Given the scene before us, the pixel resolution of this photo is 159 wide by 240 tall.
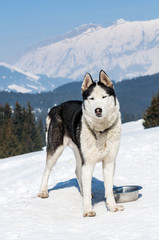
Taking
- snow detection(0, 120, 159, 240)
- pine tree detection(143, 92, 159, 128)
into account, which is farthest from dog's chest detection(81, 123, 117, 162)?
pine tree detection(143, 92, 159, 128)

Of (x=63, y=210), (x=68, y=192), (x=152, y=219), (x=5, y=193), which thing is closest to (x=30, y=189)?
(x=5, y=193)

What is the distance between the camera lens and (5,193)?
10133 millimetres

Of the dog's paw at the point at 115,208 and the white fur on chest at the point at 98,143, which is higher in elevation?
the white fur on chest at the point at 98,143

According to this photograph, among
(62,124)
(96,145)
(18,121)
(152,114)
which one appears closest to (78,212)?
(96,145)

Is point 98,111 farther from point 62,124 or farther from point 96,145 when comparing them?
point 62,124

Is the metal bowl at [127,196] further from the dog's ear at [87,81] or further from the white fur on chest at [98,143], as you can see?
the dog's ear at [87,81]

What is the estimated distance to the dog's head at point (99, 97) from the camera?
5.62 metres

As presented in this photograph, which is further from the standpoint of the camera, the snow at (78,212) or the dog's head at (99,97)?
the dog's head at (99,97)

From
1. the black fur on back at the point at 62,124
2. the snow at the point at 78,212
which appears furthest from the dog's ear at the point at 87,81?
the snow at the point at 78,212

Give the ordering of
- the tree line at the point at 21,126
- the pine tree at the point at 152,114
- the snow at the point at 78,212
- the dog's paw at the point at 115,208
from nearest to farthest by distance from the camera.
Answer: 1. the snow at the point at 78,212
2. the dog's paw at the point at 115,208
3. the pine tree at the point at 152,114
4. the tree line at the point at 21,126

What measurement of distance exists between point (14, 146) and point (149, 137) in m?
48.6

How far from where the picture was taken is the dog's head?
5625 mm

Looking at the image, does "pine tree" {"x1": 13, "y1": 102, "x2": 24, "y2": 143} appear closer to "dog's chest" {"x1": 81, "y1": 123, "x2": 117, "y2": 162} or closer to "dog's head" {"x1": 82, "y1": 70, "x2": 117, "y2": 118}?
"dog's chest" {"x1": 81, "y1": 123, "x2": 117, "y2": 162}

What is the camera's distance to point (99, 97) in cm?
573
